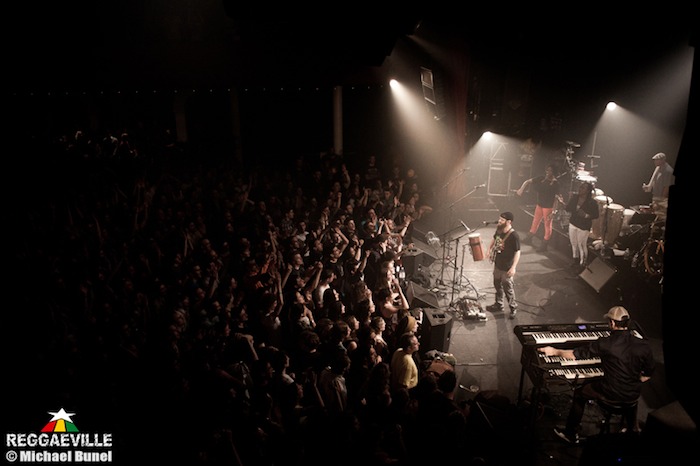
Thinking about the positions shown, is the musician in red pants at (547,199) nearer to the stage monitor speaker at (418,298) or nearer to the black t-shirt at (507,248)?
the black t-shirt at (507,248)

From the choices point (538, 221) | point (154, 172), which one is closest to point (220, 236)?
point (154, 172)

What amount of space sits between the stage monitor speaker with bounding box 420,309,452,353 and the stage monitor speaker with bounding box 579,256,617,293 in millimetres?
3096

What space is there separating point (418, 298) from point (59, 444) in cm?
449

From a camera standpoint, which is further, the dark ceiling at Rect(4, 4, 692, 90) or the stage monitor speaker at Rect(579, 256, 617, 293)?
the dark ceiling at Rect(4, 4, 692, 90)

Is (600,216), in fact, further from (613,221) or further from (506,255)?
(506,255)

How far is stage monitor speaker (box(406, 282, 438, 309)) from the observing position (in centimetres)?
656

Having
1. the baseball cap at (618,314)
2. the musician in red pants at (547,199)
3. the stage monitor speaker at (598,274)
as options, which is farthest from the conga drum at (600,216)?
the baseball cap at (618,314)

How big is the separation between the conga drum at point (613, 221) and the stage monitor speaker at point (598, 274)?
1.12 metres

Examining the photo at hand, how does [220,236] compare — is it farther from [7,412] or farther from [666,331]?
[666,331]

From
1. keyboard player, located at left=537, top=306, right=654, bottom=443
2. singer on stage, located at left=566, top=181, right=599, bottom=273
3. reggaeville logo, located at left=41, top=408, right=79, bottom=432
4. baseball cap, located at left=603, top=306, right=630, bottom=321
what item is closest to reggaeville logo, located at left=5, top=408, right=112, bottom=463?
reggaeville logo, located at left=41, top=408, right=79, bottom=432

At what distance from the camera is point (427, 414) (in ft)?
12.6

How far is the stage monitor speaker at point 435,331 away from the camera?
5.71m

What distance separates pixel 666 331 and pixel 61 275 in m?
6.49

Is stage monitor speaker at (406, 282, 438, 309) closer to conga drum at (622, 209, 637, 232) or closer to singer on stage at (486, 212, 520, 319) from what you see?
singer on stage at (486, 212, 520, 319)
